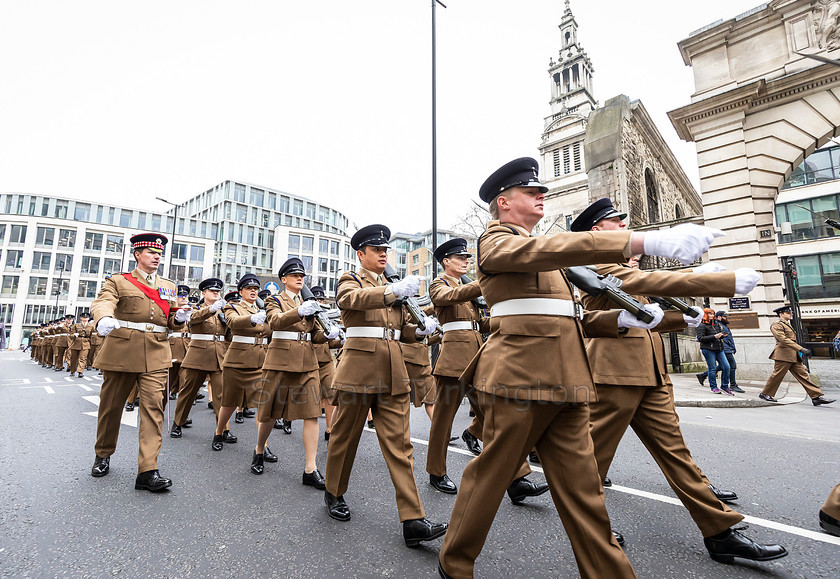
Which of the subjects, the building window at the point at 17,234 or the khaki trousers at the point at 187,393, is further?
the building window at the point at 17,234

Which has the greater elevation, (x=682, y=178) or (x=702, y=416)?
(x=682, y=178)

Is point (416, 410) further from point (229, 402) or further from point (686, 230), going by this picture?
point (686, 230)

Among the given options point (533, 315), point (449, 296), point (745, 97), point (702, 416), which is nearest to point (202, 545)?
point (533, 315)

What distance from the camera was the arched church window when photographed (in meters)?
27.3

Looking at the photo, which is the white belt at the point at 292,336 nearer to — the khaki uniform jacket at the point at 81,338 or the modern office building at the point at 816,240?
the khaki uniform jacket at the point at 81,338

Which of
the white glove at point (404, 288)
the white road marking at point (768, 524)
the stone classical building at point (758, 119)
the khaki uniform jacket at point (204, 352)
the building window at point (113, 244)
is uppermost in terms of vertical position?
the building window at point (113, 244)

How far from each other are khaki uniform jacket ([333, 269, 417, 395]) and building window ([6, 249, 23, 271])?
→ 236 ft

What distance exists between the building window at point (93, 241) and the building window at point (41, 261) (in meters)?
4.33

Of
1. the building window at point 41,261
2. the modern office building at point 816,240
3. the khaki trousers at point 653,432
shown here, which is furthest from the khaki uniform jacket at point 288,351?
the building window at point 41,261

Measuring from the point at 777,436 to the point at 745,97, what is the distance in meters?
12.4

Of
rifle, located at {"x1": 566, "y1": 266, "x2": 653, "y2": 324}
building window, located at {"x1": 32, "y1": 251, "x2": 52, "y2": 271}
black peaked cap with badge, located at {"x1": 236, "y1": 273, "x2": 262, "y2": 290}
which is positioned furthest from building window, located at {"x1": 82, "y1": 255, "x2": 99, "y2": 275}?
rifle, located at {"x1": 566, "y1": 266, "x2": 653, "y2": 324}

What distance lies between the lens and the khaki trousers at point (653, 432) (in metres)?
2.81

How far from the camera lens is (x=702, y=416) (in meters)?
8.02

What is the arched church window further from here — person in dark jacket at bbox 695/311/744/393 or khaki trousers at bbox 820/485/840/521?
khaki trousers at bbox 820/485/840/521
